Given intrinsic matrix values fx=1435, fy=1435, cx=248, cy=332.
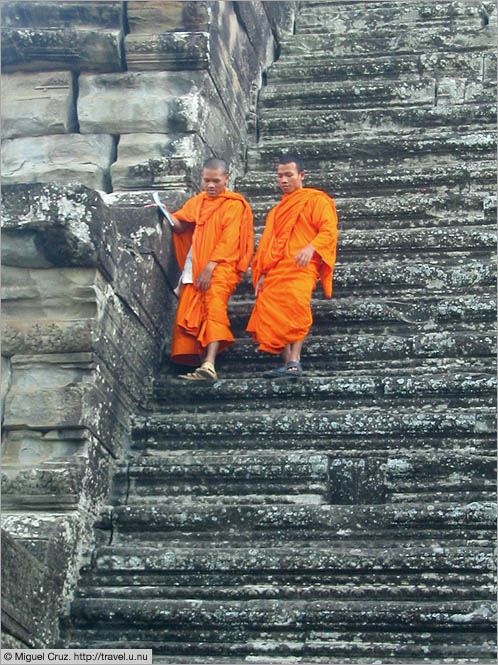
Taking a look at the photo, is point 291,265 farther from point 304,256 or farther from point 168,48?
point 168,48

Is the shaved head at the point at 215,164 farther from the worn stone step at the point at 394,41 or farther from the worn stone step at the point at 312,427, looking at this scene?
the worn stone step at the point at 394,41

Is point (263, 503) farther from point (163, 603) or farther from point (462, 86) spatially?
point (462, 86)

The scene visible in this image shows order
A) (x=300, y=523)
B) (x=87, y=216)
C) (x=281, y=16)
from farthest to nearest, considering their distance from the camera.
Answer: (x=281, y=16), (x=87, y=216), (x=300, y=523)

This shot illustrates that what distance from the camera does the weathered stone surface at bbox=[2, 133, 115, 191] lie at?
351 inches

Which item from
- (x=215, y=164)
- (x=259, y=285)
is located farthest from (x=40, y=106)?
(x=259, y=285)

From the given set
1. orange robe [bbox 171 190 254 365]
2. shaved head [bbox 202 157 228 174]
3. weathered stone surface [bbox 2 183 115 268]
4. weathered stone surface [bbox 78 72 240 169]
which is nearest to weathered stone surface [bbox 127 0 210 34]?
weathered stone surface [bbox 78 72 240 169]

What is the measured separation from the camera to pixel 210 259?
8.19m

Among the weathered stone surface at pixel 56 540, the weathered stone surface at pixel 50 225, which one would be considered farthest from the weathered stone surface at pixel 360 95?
the weathered stone surface at pixel 56 540

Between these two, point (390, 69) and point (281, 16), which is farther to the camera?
point (281, 16)

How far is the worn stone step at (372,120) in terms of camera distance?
9.95 m

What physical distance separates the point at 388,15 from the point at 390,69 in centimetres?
118

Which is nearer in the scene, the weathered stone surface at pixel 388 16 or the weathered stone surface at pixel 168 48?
the weathered stone surface at pixel 168 48

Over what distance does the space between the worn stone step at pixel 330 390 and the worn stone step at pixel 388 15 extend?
4.72 metres

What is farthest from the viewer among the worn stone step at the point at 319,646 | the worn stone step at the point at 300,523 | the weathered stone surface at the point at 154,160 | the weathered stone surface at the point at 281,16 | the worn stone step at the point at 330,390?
the weathered stone surface at the point at 281,16
